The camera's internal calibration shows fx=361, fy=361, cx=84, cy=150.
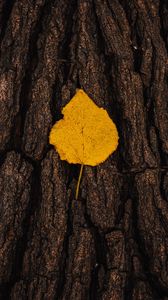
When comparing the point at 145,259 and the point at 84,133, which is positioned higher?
the point at 84,133

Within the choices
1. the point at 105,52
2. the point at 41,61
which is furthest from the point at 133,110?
the point at 41,61

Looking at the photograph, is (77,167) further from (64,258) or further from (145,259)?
(145,259)

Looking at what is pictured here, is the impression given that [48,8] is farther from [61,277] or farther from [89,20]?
[61,277]

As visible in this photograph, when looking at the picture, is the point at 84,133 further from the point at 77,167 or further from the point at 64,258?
the point at 64,258

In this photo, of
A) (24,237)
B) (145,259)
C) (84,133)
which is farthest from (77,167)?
(145,259)

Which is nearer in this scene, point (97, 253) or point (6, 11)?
point (97, 253)

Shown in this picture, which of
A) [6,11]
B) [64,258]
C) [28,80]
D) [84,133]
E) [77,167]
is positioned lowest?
[64,258]
